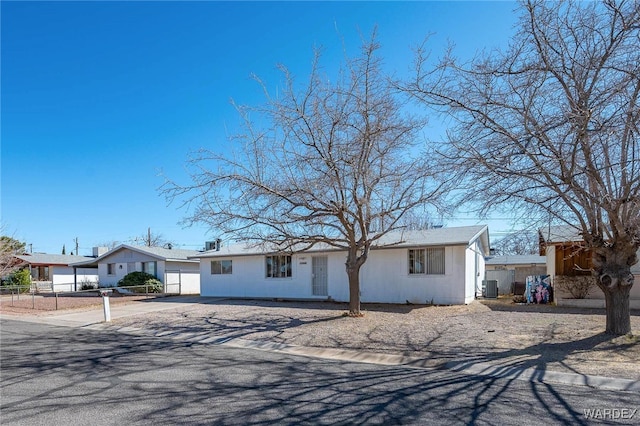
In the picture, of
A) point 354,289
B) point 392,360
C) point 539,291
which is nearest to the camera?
point 392,360

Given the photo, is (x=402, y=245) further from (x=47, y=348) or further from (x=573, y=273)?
(x=47, y=348)

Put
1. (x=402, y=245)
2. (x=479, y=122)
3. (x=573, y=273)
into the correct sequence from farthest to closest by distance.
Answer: (x=402, y=245) < (x=573, y=273) < (x=479, y=122)

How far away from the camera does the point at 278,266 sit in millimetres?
21031

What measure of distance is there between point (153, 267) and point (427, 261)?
1991cm

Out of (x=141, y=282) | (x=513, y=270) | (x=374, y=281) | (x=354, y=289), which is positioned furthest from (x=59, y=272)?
(x=513, y=270)

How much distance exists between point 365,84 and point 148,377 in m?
8.60

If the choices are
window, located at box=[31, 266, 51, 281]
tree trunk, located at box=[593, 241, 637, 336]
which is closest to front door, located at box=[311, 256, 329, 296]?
tree trunk, located at box=[593, 241, 637, 336]

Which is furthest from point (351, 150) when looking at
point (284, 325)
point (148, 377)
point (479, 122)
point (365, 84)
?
point (148, 377)

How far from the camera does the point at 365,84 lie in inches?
453

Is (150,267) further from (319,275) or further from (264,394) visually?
Result: (264,394)

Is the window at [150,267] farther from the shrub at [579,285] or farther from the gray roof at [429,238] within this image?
the shrub at [579,285]

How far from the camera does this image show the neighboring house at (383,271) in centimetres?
1647

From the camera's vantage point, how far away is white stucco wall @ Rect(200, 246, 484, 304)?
16.4 metres

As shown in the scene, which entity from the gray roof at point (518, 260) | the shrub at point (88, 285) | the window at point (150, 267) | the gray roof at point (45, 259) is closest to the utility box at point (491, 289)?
the gray roof at point (518, 260)
